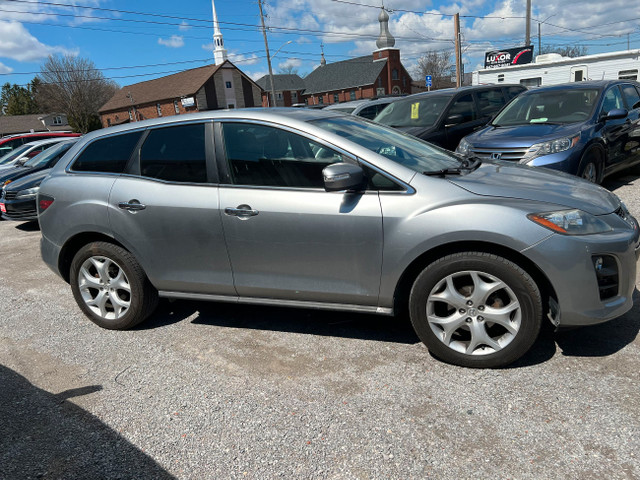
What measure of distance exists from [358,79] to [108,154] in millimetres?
70256

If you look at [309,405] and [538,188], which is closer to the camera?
[309,405]

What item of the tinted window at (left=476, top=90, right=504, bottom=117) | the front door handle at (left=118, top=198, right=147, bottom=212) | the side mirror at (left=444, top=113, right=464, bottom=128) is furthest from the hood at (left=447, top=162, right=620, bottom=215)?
the tinted window at (left=476, top=90, right=504, bottom=117)

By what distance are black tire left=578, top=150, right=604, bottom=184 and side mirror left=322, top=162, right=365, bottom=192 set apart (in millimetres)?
4540

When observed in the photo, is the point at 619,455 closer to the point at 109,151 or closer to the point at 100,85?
the point at 109,151

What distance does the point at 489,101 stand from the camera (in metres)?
10.0

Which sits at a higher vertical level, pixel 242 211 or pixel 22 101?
pixel 22 101

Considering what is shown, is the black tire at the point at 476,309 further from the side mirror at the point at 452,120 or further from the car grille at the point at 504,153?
the side mirror at the point at 452,120

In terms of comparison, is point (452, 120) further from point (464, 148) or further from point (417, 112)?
point (464, 148)

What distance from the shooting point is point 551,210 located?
2.88 meters

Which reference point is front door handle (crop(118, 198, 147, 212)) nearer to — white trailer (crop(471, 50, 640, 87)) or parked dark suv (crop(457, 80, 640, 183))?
parked dark suv (crop(457, 80, 640, 183))

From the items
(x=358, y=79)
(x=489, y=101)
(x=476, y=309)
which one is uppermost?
(x=358, y=79)

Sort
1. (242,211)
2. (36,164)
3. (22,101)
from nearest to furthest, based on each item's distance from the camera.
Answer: (242,211) < (36,164) < (22,101)

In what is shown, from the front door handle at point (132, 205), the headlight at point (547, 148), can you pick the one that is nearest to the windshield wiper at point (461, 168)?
the front door handle at point (132, 205)

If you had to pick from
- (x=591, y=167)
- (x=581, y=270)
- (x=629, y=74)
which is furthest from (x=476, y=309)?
(x=629, y=74)
